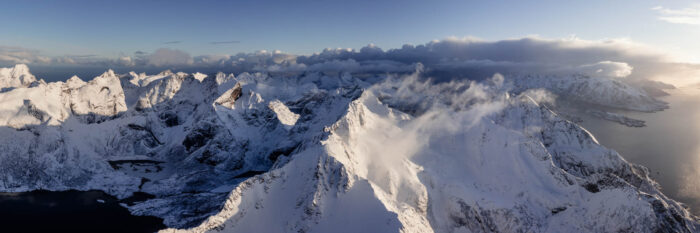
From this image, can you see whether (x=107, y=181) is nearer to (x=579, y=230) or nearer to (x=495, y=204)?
(x=495, y=204)

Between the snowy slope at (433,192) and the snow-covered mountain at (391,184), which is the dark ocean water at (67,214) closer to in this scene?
the snow-covered mountain at (391,184)

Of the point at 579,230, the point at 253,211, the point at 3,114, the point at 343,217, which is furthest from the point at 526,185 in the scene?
the point at 3,114

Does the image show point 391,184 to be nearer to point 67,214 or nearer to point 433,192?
point 433,192

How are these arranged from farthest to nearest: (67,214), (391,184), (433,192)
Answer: (67,214)
(433,192)
(391,184)

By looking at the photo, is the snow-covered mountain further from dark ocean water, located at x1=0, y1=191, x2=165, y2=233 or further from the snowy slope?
dark ocean water, located at x1=0, y1=191, x2=165, y2=233

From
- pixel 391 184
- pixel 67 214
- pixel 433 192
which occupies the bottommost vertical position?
pixel 67 214

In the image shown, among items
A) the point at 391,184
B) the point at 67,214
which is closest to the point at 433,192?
the point at 391,184

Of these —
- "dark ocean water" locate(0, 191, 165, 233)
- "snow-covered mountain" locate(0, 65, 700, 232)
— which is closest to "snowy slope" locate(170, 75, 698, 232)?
"snow-covered mountain" locate(0, 65, 700, 232)

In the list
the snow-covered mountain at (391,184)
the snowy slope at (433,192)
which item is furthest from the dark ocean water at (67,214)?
the snowy slope at (433,192)
